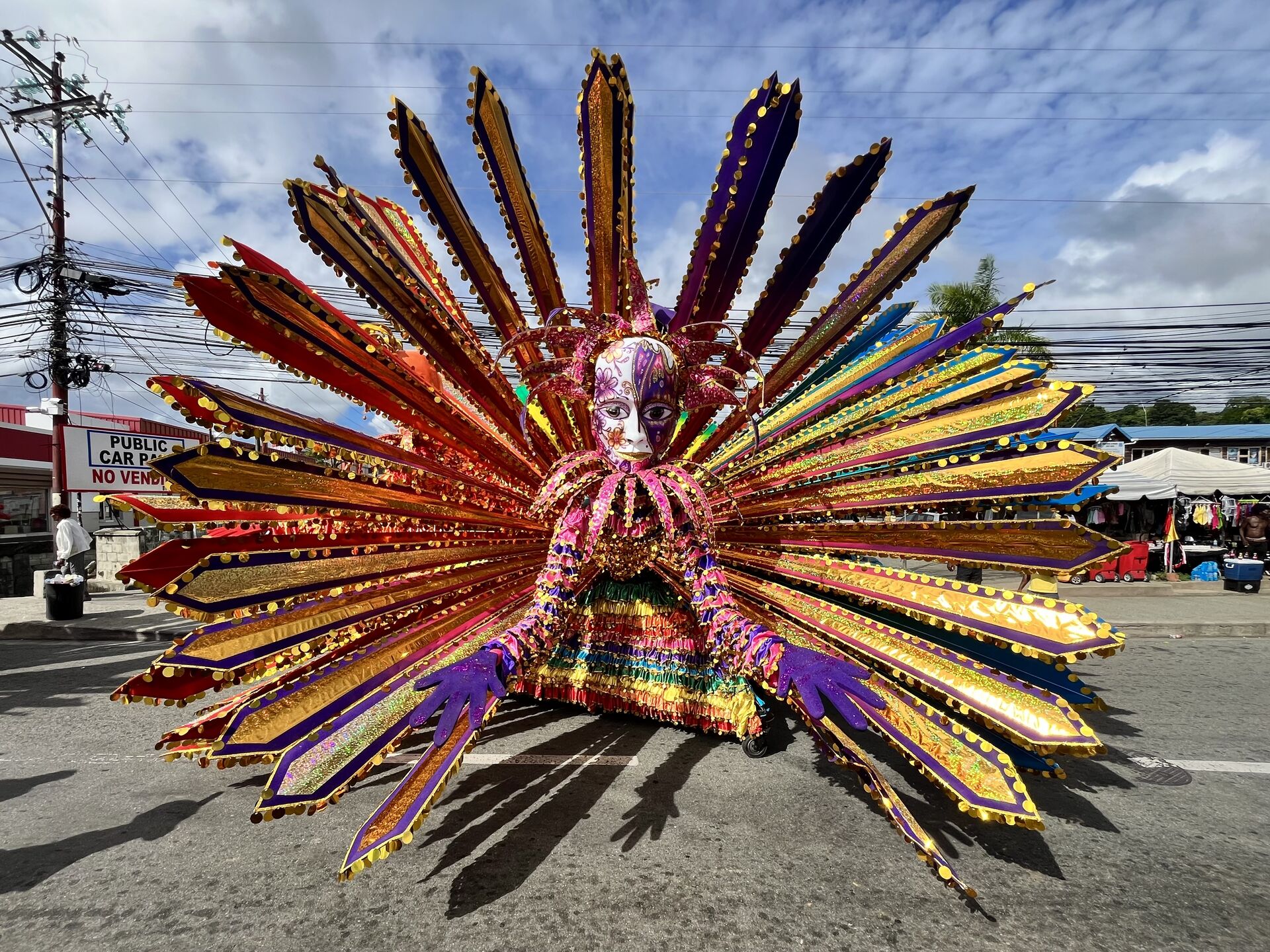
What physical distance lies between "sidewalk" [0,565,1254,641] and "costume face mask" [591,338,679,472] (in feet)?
21.5

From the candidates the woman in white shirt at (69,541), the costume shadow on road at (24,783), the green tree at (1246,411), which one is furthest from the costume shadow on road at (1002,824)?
the green tree at (1246,411)

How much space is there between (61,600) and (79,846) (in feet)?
21.8

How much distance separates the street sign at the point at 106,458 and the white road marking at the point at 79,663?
3562 millimetres

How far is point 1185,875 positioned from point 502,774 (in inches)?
106

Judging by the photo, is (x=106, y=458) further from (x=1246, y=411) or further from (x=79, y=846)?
(x=1246, y=411)

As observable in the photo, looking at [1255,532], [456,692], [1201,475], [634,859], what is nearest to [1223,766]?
[634,859]

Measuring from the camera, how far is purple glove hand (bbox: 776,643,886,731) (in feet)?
6.36

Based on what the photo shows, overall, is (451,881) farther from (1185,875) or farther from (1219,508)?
(1219,508)

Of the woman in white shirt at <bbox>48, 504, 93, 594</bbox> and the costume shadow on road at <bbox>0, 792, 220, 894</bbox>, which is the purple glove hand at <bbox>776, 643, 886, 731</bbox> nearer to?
the costume shadow on road at <bbox>0, 792, 220, 894</bbox>

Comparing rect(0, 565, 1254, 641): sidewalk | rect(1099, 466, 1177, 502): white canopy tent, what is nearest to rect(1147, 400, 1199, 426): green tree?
rect(1099, 466, 1177, 502): white canopy tent

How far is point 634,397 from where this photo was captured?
2.72m

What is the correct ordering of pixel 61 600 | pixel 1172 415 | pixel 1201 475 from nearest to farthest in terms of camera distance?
pixel 61 600 < pixel 1201 475 < pixel 1172 415

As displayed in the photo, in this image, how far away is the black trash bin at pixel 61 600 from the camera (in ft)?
24.3

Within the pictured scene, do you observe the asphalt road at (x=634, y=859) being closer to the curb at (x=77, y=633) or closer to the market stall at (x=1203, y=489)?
the curb at (x=77, y=633)
